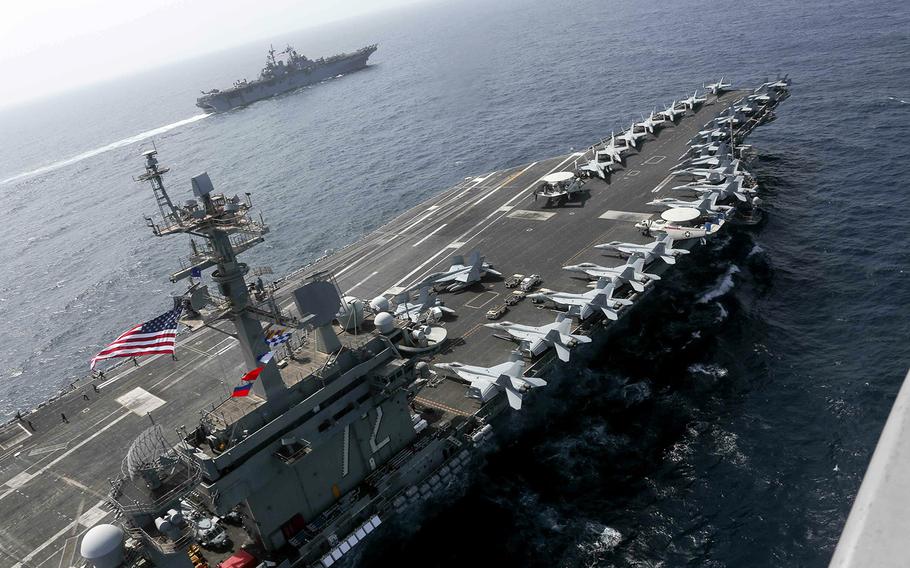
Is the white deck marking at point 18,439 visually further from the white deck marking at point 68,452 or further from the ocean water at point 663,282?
the ocean water at point 663,282

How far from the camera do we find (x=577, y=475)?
34000 mm

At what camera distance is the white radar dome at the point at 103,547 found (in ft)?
69.5

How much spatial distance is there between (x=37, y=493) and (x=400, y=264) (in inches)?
1233

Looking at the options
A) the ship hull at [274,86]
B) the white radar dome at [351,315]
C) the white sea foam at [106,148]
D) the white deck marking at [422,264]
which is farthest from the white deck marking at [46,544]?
the ship hull at [274,86]

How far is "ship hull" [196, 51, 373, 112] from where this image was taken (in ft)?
541

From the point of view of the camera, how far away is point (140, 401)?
41.6 meters

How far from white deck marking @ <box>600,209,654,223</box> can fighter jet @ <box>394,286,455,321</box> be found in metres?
19.6

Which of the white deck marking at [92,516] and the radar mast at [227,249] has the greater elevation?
the radar mast at [227,249]

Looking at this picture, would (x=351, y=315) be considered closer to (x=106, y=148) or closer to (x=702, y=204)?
(x=702, y=204)

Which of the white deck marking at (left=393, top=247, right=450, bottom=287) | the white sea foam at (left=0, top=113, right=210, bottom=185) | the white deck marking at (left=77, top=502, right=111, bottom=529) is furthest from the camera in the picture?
the white sea foam at (left=0, top=113, right=210, bottom=185)

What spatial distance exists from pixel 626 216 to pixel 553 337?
22.6 metres

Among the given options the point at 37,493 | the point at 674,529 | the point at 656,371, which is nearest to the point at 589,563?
the point at 674,529

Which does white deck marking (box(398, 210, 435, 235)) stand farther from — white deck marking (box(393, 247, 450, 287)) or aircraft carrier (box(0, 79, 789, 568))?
white deck marking (box(393, 247, 450, 287))

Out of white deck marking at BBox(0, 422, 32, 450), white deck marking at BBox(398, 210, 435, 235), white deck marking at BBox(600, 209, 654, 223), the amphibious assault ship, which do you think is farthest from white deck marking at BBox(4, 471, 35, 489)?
the amphibious assault ship
